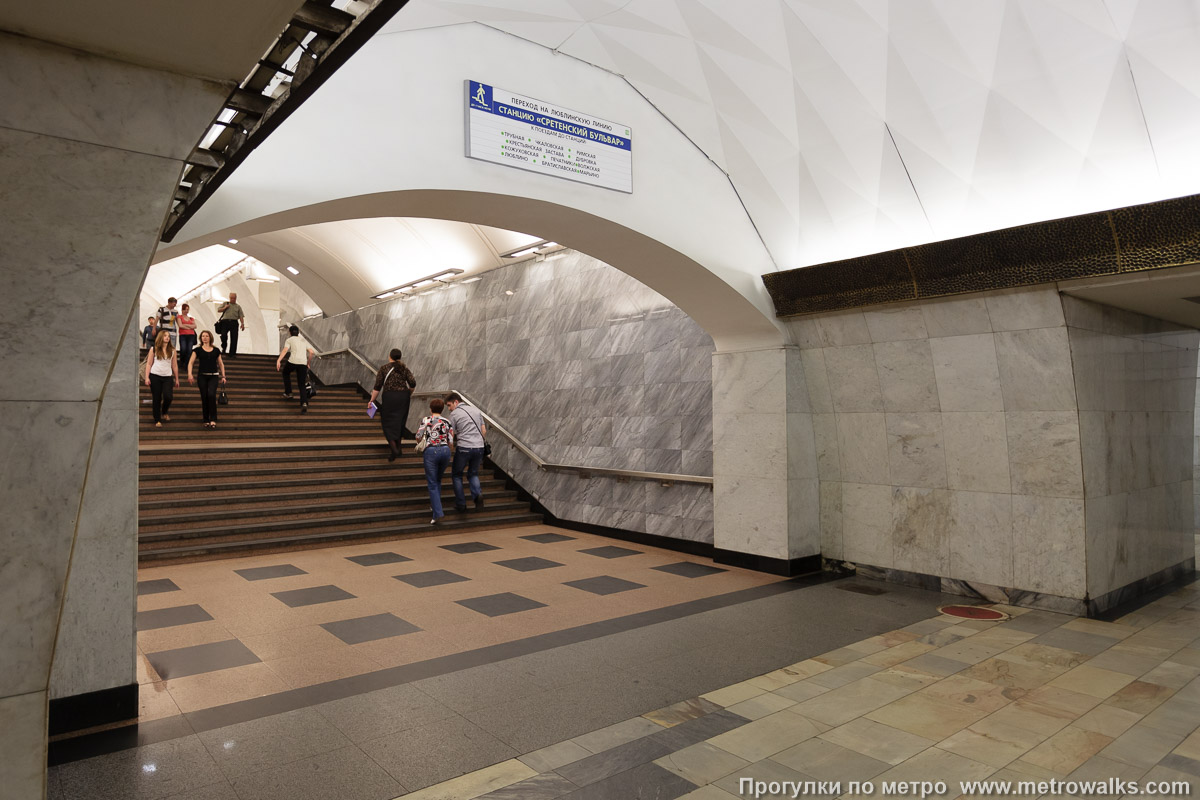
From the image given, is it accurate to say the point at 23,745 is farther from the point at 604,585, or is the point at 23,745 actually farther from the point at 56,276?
the point at 604,585

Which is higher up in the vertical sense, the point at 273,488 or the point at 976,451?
the point at 976,451

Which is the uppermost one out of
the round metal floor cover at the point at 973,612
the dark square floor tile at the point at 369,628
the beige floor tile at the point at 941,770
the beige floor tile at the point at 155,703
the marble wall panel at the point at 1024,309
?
the marble wall panel at the point at 1024,309

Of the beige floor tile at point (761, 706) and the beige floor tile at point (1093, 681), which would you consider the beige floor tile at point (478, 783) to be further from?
the beige floor tile at point (1093, 681)

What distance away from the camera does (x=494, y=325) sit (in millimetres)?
11562

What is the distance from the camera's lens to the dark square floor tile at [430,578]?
21.5 ft

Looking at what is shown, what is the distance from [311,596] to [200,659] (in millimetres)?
1557

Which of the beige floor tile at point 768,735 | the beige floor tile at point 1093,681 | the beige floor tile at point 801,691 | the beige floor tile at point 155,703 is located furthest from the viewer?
the beige floor tile at point 1093,681

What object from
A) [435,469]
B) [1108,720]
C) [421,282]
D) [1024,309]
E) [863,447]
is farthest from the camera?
[421,282]

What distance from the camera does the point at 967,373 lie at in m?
6.20

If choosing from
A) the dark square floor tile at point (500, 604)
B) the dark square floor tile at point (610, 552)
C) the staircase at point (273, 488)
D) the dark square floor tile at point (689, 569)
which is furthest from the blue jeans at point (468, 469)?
the dark square floor tile at point (500, 604)

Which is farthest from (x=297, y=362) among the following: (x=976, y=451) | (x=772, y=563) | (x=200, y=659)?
(x=976, y=451)

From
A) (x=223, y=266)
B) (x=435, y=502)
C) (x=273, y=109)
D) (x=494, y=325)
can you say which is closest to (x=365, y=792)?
(x=273, y=109)

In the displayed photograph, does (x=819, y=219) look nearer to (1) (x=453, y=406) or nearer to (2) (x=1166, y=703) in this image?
(2) (x=1166, y=703)

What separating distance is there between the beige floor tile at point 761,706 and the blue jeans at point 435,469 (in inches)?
243
